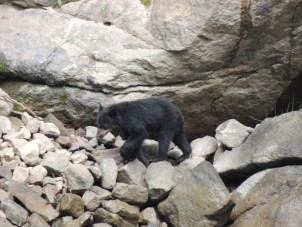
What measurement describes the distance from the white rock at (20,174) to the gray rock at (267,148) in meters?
2.76

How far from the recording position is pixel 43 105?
32.1ft

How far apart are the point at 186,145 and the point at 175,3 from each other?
2285 mm

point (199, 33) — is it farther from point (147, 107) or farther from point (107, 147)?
point (107, 147)

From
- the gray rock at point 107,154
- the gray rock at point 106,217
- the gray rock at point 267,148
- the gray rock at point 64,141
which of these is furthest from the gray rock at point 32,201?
the gray rock at point 267,148

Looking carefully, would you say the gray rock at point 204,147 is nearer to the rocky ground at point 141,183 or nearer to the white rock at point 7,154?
the rocky ground at point 141,183

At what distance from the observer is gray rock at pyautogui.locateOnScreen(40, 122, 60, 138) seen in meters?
8.98

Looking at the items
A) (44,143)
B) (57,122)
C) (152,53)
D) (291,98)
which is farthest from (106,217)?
(291,98)

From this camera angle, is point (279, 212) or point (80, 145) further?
point (80, 145)

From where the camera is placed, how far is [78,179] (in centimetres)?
780

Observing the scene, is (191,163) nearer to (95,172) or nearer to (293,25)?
(95,172)

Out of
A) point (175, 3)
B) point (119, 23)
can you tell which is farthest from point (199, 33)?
point (119, 23)

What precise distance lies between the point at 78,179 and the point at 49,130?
1.46 metres

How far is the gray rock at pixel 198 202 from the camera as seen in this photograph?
25.3 ft

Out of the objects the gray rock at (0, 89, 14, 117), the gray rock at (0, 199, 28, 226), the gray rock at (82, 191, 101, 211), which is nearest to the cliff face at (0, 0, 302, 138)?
the gray rock at (0, 89, 14, 117)
